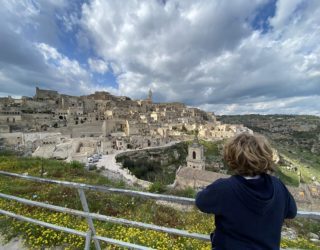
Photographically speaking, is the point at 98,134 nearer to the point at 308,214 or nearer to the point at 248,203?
the point at 308,214

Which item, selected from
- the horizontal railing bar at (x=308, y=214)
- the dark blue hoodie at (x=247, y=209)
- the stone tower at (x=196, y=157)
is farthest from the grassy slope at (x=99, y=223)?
the stone tower at (x=196, y=157)

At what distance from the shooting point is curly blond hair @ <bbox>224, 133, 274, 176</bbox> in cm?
180

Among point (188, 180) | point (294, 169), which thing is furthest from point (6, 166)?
point (294, 169)

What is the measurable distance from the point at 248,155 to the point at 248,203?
1.36 feet

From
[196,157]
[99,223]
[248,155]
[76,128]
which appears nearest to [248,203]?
[248,155]

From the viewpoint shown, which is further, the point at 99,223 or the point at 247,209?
the point at 99,223

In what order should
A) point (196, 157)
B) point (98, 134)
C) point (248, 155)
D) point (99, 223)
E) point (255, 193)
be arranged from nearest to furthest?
1. point (255, 193)
2. point (248, 155)
3. point (99, 223)
4. point (196, 157)
5. point (98, 134)

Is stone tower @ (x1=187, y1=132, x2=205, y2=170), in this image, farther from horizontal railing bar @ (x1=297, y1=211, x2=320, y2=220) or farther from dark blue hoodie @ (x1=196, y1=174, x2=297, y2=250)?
dark blue hoodie @ (x1=196, y1=174, x2=297, y2=250)

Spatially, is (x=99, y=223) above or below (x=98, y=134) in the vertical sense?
below

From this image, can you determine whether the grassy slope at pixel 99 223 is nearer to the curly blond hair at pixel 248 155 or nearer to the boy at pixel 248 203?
the boy at pixel 248 203

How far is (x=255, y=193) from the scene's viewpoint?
1.60 m

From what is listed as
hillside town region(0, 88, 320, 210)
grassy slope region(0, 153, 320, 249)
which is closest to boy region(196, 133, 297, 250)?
grassy slope region(0, 153, 320, 249)

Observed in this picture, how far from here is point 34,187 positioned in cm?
759

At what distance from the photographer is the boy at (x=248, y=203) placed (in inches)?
64.2
